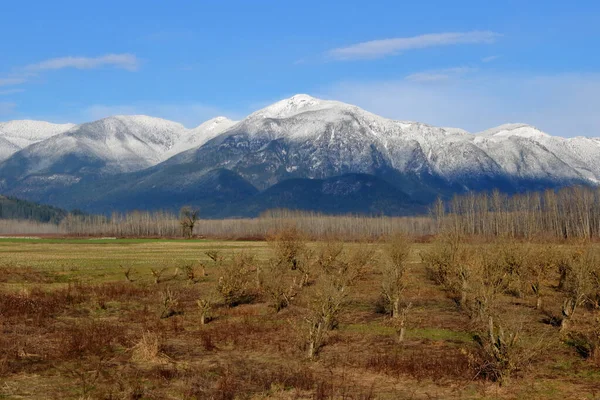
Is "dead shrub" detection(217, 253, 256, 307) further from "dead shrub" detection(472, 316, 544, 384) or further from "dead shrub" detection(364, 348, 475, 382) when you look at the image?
"dead shrub" detection(472, 316, 544, 384)

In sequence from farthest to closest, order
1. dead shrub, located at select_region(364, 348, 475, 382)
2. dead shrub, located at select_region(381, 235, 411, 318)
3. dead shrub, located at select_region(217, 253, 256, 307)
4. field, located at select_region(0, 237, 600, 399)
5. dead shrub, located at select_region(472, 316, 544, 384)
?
1. dead shrub, located at select_region(217, 253, 256, 307)
2. dead shrub, located at select_region(381, 235, 411, 318)
3. dead shrub, located at select_region(364, 348, 475, 382)
4. dead shrub, located at select_region(472, 316, 544, 384)
5. field, located at select_region(0, 237, 600, 399)

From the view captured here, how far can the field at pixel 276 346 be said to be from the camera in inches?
988

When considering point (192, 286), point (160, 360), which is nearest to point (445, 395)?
point (160, 360)

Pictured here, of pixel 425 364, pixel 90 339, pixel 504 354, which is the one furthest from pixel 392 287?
pixel 90 339

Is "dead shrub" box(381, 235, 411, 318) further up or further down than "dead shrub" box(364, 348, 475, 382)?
further up

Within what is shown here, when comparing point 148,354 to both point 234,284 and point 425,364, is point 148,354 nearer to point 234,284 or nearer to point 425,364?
point 425,364

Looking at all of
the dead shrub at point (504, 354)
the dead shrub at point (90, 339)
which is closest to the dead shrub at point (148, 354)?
the dead shrub at point (90, 339)

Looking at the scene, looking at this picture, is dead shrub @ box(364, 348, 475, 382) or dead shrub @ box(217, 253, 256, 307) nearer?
dead shrub @ box(364, 348, 475, 382)

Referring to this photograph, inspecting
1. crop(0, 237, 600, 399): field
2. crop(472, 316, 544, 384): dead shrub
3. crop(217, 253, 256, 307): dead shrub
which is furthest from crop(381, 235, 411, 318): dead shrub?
crop(472, 316, 544, 384): dead shrub

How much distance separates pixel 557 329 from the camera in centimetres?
3772

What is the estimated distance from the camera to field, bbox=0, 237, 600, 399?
25.1 metres

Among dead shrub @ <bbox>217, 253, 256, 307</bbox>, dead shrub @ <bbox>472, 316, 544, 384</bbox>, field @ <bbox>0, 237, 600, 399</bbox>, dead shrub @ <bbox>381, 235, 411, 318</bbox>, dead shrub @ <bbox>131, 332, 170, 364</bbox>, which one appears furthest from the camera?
dead shrub @ <bbox>217, 253, 256, 307</bbox>

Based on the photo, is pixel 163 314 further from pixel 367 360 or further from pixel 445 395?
pixel 445 395

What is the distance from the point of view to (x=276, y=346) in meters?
34.1
